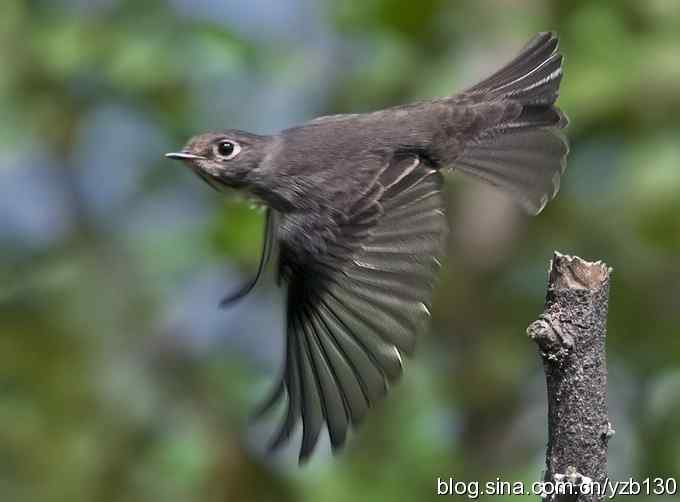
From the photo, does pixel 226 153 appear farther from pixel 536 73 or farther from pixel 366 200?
pixel 536 73

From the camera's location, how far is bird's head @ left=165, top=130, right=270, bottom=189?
557cm

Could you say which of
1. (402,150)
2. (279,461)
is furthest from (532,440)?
(402,150)

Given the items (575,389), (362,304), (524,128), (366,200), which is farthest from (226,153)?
(575,389)

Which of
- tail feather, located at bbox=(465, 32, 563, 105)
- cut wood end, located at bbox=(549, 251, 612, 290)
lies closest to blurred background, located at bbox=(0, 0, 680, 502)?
tail feather, located at bbox=(465, 32, 563, 105)

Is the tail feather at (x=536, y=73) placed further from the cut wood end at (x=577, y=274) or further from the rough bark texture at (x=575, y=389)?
the rough bark texture at (x=575, y=389)

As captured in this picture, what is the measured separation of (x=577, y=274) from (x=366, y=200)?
58.5 inches

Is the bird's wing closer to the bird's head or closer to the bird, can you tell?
the bird

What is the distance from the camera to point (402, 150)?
535 centimetres

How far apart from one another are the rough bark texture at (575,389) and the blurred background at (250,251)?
1903 mm

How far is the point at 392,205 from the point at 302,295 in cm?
48

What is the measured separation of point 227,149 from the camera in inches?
221

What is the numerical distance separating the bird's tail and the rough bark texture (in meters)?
2.03

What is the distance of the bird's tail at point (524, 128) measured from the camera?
554 cm

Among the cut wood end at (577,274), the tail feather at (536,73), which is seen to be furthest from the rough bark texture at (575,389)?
the tail feather at (536,73)
